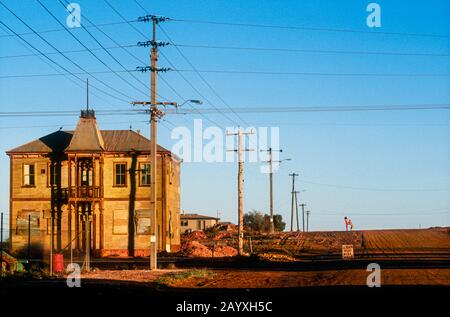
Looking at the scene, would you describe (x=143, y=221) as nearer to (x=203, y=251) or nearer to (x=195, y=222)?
(x=203, y=251)

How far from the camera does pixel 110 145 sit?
61344 millimetres

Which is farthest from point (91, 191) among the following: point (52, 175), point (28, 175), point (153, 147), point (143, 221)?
point (153, 147)

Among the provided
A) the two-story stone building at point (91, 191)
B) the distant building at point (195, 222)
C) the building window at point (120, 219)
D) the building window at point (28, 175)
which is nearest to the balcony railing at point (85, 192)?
the two-story stone building at point (91, 191)

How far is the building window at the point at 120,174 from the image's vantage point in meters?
59.9

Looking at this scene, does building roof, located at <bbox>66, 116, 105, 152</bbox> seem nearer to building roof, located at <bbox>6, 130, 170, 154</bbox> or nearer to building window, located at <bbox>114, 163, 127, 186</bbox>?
building roof, located at <bbox>6, 130, 170, 154</bbox>

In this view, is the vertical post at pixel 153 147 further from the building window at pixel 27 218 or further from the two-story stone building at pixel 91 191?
the building window at pixel 27 218

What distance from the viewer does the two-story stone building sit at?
59156mm

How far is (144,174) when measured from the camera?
2357 inches

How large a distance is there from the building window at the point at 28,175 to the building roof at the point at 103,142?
1.26 metres

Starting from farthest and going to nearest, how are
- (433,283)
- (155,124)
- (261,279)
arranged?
(155,124) < (261,279) < (433,283)

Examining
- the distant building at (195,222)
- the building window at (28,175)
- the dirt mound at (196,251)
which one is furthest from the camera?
the distant building at (195,222)

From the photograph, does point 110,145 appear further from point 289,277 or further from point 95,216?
point 289,277
